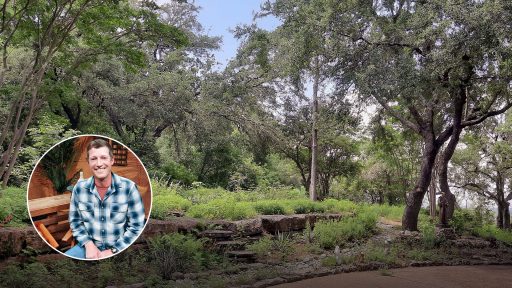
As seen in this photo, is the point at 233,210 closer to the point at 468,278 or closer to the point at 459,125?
the point at 468,278

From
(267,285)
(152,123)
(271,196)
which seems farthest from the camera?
(152,123)

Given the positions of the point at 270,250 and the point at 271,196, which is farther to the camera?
the point at 271,196

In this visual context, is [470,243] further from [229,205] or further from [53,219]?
[53,219]

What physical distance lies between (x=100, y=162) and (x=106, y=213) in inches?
23.9

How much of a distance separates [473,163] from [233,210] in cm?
1781

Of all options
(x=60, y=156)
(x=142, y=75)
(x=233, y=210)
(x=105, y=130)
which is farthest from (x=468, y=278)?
(x=142, y=75)

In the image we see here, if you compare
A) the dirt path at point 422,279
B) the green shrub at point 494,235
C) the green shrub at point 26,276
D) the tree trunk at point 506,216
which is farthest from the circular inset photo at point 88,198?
the tree trunk at point 506,216

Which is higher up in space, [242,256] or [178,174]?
[178,174]

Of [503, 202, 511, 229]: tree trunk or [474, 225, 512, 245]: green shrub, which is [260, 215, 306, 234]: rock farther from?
[503, 202, 511, 229]: tree trunk

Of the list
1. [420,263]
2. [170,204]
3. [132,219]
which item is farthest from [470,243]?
[132,219]

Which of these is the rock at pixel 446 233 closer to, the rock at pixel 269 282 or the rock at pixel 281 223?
the rock at pixel 281 223

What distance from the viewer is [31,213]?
212 inches

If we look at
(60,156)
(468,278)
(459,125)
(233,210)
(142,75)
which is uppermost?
(142,75)

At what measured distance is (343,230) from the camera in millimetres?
10992
